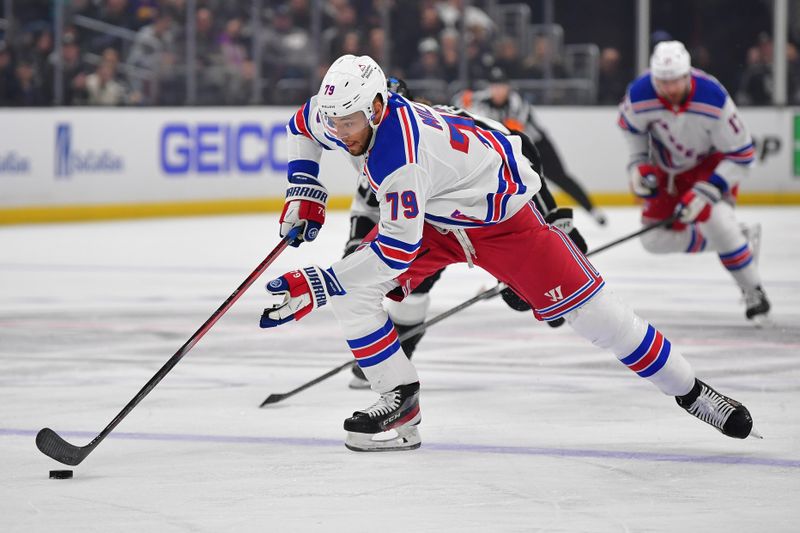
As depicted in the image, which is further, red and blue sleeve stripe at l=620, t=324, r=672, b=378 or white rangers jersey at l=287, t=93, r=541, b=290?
red and blue sleeve stripe at l=620, t=324, r=672, b=378

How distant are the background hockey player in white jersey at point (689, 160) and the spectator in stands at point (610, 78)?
6526 millimetres

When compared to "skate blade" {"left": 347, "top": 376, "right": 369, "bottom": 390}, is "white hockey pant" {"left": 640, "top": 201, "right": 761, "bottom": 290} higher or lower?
higher

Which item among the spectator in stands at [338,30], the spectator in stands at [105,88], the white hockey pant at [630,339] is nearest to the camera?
the white hockey pant at [630,339]

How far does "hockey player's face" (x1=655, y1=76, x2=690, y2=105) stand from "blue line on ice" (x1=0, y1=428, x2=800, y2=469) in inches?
107

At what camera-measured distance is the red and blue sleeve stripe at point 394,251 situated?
11.8 feet

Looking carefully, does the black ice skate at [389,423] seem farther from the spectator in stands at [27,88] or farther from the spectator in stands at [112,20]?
the spectator in stands at [112,20]

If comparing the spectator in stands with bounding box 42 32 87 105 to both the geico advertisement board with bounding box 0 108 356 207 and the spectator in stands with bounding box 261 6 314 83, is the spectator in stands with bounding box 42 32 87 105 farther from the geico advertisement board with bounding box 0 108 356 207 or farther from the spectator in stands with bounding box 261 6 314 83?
the spectator in stands with bounding box 261 6 314 83

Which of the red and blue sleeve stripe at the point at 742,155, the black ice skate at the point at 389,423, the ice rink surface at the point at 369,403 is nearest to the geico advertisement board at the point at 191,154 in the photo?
the ice rink surface at the point at 369,403

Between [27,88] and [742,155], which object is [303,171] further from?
[27,88]

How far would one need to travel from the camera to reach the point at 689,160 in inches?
254

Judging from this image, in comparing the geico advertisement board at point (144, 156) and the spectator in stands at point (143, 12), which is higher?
the spectator in stands at point (143, 12)

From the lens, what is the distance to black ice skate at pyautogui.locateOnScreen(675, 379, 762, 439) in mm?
3869

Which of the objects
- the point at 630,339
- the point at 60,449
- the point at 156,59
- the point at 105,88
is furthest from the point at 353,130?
the point at 156,59

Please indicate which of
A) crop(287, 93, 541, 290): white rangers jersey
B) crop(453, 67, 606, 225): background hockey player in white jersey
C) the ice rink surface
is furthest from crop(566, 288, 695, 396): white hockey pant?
crop(453, 67, 606, 225): background hockey player in white jersey
